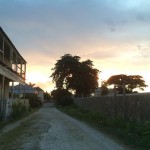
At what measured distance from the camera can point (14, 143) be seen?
14359mm

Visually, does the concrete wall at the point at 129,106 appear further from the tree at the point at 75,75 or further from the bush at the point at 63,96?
the tree at the point at 75,75

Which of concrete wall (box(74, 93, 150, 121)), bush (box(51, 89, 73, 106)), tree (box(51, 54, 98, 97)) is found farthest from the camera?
tree (box(51, 54, 98, 97))

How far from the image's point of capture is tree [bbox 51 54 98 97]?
75.9 metres

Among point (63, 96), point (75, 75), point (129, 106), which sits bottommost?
point (129, 106)

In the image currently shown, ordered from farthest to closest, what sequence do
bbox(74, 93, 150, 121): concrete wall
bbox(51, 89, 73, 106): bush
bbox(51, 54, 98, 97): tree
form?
bbox(51, 54, 98, 97): tree → bbox(51, 89, 73, 106): bush → bbox(74, 93, 150, 121): concrete wall

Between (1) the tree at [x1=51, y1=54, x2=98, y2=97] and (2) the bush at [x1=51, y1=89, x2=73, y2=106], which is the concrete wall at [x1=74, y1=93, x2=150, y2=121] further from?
(1) the tree at [x1=51, y1=54, x2=98, y2=97]

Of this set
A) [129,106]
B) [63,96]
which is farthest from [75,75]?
[129,106]

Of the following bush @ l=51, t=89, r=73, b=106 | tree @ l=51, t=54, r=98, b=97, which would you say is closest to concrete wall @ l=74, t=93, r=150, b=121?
bush @ l=51, t=89, r=73, b=106

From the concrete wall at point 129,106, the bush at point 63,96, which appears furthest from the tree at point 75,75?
the concrete wall at point 129,106

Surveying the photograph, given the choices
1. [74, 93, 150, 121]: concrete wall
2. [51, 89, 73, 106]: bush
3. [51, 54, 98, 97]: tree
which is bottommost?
[74, 93, 150, 121]: concrete wall

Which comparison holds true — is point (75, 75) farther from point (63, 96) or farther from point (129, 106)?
point (129, 106)

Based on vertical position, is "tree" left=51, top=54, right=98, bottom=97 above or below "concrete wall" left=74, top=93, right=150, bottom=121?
above

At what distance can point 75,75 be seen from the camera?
76125 millimetres

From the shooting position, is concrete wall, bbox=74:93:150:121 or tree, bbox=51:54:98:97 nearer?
concrete wall, bbox=74:93:150:121
